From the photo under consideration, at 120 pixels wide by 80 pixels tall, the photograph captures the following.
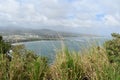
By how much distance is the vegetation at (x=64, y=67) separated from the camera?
7066 millimetres

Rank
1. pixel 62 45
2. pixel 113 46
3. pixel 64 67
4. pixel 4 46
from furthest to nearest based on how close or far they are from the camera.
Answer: pixel 4 46, pixel 113 46, pixel 62 45, pixel 64 67

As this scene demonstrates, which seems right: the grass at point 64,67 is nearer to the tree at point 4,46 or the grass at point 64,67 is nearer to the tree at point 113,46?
the tree at point 113,46

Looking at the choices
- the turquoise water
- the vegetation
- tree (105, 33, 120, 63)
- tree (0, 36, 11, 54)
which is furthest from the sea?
tree (0, 36, 11, 54)

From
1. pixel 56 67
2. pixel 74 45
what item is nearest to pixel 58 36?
pixel 74 45

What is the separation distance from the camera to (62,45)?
301 inches

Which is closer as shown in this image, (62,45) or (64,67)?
(64,67)

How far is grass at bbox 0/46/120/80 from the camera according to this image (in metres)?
7.08

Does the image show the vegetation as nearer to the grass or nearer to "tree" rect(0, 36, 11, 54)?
the grass

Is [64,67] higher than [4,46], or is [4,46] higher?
[4,46]

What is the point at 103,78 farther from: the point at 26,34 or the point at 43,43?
the point at 26,34

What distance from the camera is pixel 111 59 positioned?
8.23m

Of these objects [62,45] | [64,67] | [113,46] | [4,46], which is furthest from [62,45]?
[4,46]

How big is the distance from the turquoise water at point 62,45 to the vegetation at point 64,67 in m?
0.22

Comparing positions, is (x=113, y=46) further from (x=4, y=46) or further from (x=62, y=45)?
(x=4, y=46)
